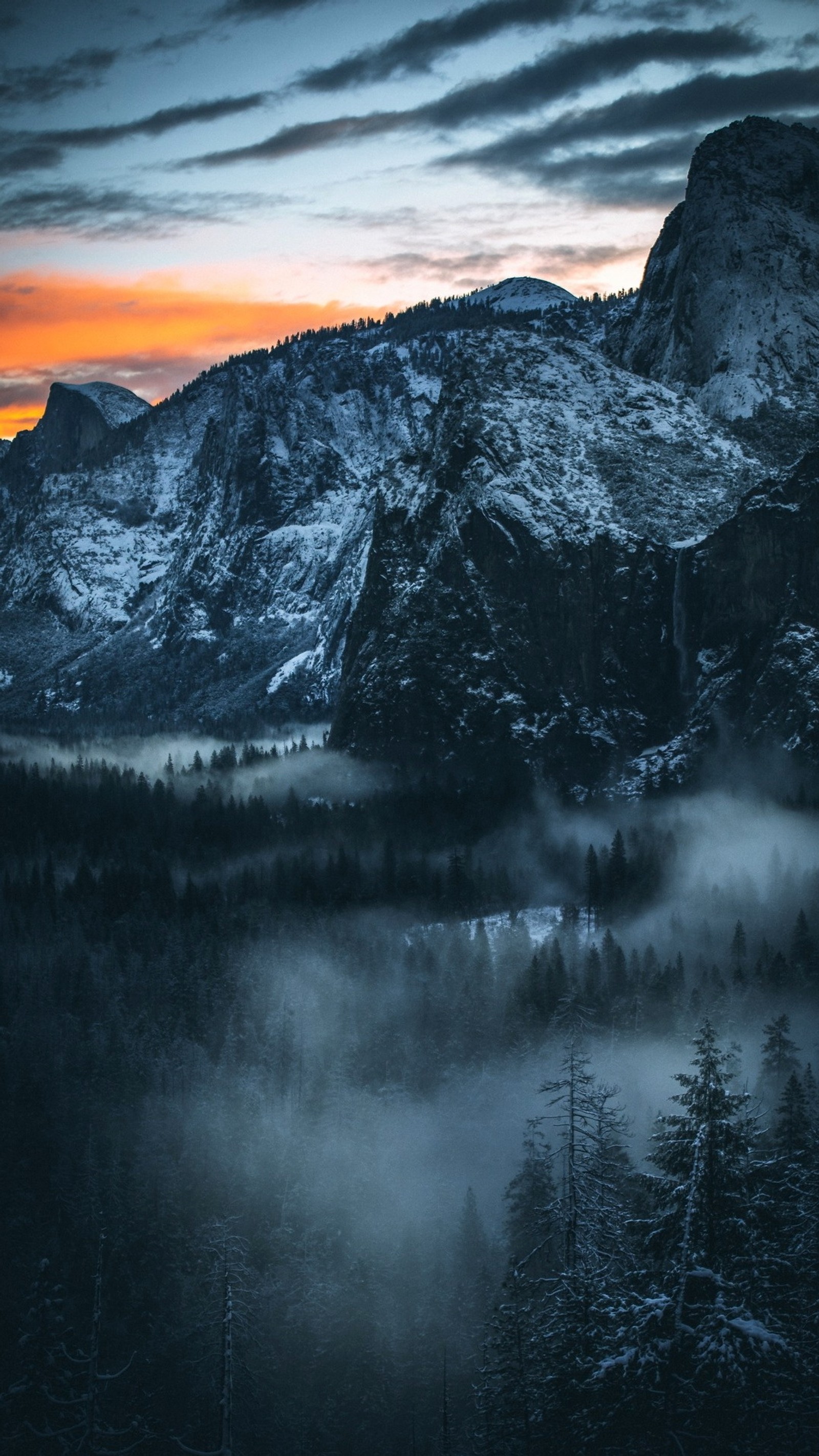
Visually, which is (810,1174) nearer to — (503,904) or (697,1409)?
(697,1409)

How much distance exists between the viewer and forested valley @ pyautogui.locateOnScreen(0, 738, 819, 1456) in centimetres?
4175

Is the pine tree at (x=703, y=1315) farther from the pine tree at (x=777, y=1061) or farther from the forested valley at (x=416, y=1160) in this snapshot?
the pine tree at (x=777, y=1061)

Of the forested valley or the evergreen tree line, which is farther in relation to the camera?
the forested valley

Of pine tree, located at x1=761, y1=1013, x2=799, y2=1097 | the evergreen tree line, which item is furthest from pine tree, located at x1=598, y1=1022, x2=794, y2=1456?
pine tree, located at x1=761, y1=1013, x2=799, y2=1097

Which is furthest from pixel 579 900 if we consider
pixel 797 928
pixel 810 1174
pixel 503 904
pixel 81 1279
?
pixel 810 1174

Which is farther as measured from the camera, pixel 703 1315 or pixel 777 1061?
pixel 777 1061

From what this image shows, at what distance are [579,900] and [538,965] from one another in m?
36.5

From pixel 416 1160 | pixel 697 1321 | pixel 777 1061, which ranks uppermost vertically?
pixel 697 1321

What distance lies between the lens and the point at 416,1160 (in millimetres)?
119062

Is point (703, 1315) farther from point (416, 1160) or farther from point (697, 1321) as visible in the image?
point (416, 1160)

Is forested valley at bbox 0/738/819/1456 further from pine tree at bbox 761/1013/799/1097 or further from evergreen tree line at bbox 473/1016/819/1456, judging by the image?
pine tree at bbox 761/1013/799/1097

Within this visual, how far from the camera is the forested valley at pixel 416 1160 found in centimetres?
4175

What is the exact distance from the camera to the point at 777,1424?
1566 inches

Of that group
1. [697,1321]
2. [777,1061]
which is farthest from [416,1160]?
[697,1321]
